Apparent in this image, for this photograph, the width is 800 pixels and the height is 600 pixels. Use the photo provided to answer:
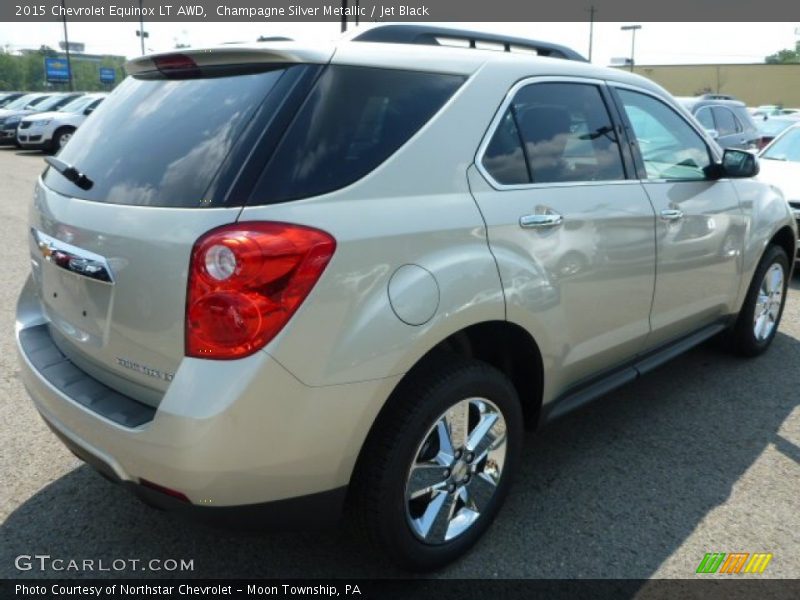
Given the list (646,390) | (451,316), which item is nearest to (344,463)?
(451,316)

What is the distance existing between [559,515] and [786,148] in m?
7.02

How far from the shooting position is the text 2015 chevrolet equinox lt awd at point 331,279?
1.90 metres

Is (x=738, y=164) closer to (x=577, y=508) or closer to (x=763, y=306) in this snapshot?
(x=763, y=306)

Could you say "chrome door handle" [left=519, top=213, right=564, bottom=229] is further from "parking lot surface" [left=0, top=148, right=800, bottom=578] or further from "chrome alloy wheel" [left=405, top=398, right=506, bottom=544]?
"parking lot surface" [left=0, top=148, right=800, bottom=578]

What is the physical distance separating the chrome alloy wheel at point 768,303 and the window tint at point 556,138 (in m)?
1.99

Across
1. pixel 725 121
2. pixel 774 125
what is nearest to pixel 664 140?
pixel 725 121

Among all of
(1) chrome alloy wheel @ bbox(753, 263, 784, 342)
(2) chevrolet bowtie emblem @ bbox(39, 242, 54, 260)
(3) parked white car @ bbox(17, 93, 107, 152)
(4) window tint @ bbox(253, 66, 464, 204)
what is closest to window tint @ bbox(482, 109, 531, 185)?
(4) window tint @ bbox(253, 66, 464, 204)

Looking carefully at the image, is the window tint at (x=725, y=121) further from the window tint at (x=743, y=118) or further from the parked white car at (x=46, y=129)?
the parked white car at (x=46, y=129)

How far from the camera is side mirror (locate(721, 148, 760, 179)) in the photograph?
3.70 meters

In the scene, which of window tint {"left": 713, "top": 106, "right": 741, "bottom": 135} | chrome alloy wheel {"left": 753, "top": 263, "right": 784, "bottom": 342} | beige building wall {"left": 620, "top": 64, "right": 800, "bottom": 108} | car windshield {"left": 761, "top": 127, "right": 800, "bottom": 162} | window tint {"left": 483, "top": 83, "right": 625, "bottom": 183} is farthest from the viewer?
beige building wall {"left": 620, "top": 64, "right": 800, "bottom": 108}

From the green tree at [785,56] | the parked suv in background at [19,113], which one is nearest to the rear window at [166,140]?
the parked suv in background at [19,113]

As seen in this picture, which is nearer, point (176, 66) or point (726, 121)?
point (176, 66)

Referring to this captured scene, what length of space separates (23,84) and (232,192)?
112251 millimetres

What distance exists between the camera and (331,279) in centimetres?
193
